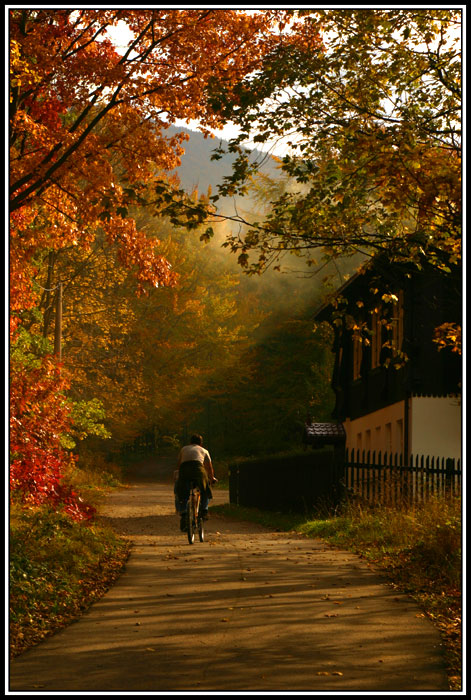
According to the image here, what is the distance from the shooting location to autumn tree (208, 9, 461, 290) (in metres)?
10.8

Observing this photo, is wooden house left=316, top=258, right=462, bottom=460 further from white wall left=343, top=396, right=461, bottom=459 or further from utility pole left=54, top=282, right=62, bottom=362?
utility pole left=54, top=282, right=62, bottom=362

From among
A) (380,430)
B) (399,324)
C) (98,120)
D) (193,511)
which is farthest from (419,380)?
A: (98,120)

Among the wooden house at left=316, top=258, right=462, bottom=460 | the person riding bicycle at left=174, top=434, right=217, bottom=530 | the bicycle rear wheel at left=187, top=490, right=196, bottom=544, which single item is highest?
the wooden house at left=316, top=258, right=462, bottom=460

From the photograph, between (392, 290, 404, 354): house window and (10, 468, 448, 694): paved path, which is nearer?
(10, 468, 448, 694): paved path

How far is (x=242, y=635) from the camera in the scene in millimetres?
8852

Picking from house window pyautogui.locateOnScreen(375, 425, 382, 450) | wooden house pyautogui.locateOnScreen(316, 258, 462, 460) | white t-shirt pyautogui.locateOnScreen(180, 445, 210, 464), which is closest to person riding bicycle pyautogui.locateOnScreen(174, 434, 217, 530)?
white t-shirt pyautogui.locateOnScreen(180, 445, 210, 464)

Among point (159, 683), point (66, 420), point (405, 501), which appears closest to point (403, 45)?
point (66, 420)

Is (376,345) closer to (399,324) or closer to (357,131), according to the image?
(399,324)

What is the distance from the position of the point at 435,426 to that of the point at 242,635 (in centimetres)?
1689

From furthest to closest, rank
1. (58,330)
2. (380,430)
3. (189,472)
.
A: (58,330), (380,430), (189,472)

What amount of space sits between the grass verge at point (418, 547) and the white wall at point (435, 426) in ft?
10.8

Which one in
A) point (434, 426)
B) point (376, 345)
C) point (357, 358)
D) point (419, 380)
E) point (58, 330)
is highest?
point (58, 330)

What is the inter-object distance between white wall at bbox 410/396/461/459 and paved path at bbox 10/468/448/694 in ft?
33.3

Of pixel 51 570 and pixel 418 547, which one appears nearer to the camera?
pixel 51 570
